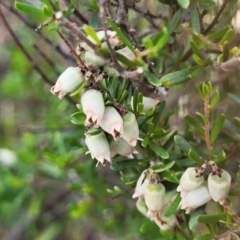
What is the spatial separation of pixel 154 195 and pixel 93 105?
0.13 metres

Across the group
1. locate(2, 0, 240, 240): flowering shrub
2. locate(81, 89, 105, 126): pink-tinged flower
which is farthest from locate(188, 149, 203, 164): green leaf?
locate(81, 89, 105, 126): pink-tinged flower

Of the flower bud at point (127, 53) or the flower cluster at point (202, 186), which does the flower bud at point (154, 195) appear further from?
the flower bud at point (127, 53)

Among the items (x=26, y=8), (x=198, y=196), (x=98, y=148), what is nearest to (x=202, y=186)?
(x=198, y=196)

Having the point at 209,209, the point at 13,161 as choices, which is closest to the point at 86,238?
the point at 13,161

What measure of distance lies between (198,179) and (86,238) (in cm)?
82

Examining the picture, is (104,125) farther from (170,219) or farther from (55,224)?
(55,224)

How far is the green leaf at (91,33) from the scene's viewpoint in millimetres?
353

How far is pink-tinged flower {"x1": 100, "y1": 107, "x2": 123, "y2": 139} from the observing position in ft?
1.31

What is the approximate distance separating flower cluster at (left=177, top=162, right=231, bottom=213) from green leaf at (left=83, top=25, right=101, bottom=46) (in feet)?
0.53

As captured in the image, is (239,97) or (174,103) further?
(174,103)

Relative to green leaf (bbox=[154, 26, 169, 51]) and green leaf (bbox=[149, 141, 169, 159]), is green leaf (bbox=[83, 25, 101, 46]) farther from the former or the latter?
green leaf (bbox=[149, 141, 169, 159])

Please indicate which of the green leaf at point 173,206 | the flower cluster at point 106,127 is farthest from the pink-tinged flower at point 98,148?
the green leaf at point 173,206

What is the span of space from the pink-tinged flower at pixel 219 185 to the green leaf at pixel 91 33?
0.17 m

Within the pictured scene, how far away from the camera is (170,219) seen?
21.0 inches
